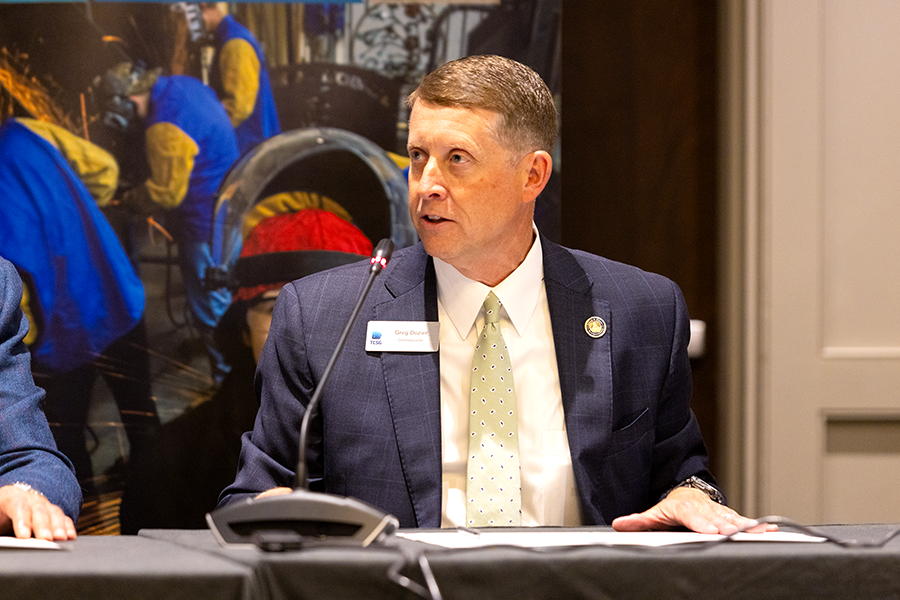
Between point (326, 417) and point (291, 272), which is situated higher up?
point (291, 272)

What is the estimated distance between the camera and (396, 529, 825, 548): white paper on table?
1.01m

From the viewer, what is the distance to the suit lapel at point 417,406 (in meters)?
1.58

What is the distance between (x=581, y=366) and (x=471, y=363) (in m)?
0.21

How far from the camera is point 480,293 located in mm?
1703

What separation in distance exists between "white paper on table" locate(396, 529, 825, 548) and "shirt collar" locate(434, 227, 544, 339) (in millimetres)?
608

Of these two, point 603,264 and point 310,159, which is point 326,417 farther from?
point 310,159

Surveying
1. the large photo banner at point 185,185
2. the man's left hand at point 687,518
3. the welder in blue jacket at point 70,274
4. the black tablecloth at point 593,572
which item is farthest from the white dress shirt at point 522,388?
the welder in blue jacket at point 70,274

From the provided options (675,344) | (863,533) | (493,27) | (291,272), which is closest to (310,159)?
(291,272)

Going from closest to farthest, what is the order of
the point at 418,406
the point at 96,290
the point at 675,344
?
1. the point at 418,406
2. the point at 675,344
3. the point at 96,290

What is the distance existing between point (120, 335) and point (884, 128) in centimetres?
215

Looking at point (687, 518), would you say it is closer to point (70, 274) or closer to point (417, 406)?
point (417, 406)

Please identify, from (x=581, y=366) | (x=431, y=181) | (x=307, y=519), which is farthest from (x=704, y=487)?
(x=307, y=519)

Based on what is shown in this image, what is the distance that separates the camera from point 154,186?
2.25m

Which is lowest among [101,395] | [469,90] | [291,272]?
[101,395]
